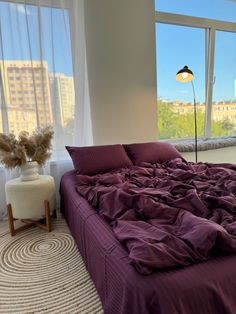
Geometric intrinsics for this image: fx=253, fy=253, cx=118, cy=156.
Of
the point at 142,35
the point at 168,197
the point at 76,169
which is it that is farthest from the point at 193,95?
the point at 168,197

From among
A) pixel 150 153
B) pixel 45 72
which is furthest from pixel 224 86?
pixel 45 72

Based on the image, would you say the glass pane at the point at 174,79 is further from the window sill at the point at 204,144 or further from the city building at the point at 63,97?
the city building at the point at 63,97

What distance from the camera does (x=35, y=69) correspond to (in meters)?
2.56

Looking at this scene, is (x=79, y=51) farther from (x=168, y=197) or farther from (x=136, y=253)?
(x=136, y=253)

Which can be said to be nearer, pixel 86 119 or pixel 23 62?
pixel 23 62

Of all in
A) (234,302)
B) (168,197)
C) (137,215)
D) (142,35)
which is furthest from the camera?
(142,35)

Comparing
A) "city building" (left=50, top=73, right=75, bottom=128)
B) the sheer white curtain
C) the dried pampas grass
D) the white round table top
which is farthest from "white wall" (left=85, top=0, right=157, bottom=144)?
the white round table top

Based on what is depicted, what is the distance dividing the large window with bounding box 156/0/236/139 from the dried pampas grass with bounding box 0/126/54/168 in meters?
1.77

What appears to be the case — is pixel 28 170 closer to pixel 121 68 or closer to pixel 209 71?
pixel 121 68

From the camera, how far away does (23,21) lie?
2.49 meters

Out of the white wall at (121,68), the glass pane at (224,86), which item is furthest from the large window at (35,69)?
the glass pane at (224,86)

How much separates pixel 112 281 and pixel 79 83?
2.21 m

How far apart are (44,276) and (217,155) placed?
2832 millimetres

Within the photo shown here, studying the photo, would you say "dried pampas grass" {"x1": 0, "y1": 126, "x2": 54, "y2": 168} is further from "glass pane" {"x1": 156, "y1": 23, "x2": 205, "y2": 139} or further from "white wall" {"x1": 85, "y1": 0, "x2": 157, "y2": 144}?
"glass pane" {"x1": 156, "y1": 23, "x2": 205, "y2": 139}
